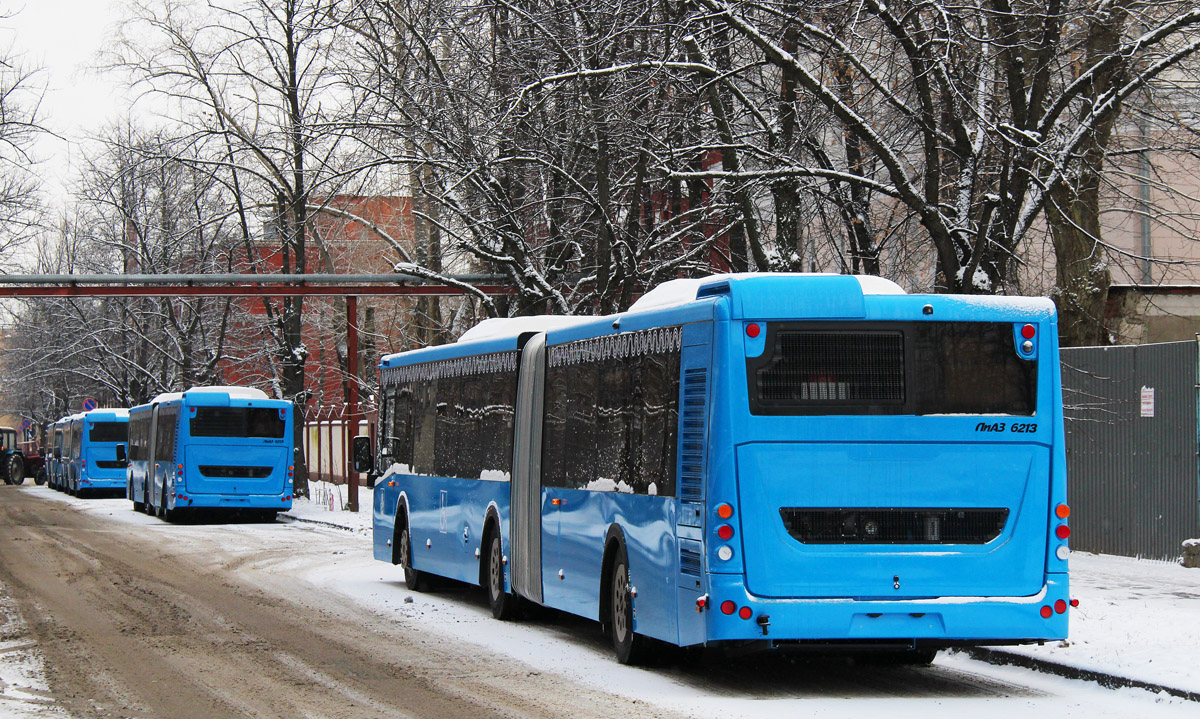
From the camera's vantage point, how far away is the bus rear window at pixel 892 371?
10258 mm

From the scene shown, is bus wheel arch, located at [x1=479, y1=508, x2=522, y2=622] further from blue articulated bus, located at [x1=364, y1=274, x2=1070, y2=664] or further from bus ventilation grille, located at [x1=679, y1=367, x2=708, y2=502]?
bus ventilation grille, located at [x1=679, y1=367, x2=708, y2=502]

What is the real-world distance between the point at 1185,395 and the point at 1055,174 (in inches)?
117

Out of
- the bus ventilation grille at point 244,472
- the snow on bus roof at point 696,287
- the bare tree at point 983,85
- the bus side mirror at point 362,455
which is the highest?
the bare tree at point 983,85

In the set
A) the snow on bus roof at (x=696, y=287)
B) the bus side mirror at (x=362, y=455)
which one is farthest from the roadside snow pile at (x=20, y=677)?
the bus side mirror at (x=362, y=455)

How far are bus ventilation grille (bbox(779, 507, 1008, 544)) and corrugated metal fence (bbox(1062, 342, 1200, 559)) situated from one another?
27.4ft

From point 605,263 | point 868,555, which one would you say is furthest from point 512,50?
point 868,555

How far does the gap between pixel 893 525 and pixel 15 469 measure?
69.2m

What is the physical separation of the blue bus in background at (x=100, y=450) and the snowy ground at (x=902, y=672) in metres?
39.5

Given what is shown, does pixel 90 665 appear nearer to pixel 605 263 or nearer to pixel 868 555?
pixel 868 555

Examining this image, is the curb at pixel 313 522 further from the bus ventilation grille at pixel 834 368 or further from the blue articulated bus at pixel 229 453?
the bus ventilation grille at pixel 834 368

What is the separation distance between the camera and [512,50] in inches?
949

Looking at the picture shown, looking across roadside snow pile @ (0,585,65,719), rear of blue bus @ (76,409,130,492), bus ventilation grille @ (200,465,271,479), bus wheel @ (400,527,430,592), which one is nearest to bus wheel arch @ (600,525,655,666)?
roadside snow pile @ (0,585,65,719)

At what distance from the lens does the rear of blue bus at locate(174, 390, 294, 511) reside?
34.7 m

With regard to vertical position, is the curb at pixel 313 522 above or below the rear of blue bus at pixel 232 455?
below
